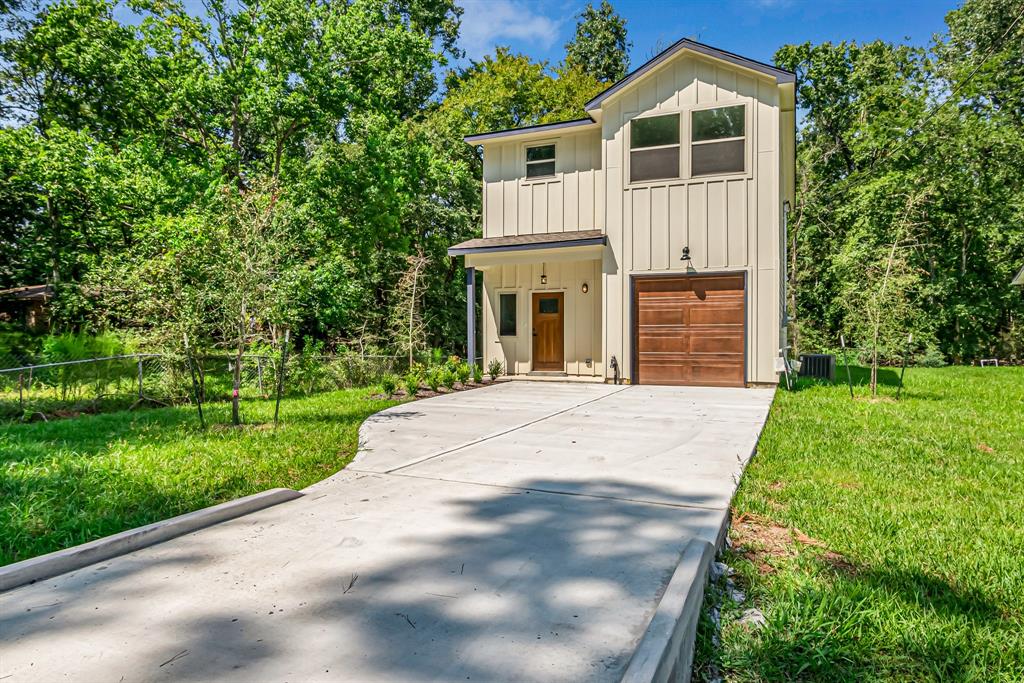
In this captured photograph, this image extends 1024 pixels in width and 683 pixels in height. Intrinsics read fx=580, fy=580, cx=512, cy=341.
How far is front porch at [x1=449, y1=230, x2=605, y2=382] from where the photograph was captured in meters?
13.0

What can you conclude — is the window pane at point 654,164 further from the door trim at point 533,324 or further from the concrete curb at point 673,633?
the concrete curb at point 673,633

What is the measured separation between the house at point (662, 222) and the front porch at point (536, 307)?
0.05 meters

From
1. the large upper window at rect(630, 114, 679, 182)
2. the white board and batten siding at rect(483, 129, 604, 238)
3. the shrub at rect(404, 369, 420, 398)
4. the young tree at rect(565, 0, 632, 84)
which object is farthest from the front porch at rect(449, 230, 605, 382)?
the young tree at rect(565, 0, 632, 84)

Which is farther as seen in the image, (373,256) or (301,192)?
(373,256)

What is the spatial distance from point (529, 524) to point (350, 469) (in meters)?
2.10

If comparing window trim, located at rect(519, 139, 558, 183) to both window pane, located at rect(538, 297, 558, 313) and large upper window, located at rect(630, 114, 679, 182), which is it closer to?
large upper window, located at rect(630, 114, 679, 182)

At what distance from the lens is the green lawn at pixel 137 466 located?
3.61 meters

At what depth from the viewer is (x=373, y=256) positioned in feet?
62.4

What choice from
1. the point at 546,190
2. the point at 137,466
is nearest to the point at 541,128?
the point at 546,190

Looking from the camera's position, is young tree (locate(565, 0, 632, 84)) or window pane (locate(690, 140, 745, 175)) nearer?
window pane (locate(690, 140, 745, 175))

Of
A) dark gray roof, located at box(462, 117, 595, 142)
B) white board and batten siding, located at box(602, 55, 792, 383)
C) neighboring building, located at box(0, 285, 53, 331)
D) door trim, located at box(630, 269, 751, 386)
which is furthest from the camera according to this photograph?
neighboring building, located at box(0, 285, 53, 331)

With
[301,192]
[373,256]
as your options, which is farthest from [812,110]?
[301,192]

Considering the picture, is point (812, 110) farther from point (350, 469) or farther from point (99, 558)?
point (99, 558)

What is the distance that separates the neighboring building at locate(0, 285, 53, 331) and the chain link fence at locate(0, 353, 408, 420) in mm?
4845
